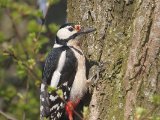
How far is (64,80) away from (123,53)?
60cm

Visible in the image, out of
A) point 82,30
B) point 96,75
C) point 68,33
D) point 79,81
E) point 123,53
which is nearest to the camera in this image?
point 123,53

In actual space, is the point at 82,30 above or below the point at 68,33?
above

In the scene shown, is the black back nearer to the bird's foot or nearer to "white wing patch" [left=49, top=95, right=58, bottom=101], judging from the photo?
"white wing patch" [left=49, top=95, right=58, bottom=101]

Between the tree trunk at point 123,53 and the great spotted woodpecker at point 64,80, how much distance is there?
5.9 inches

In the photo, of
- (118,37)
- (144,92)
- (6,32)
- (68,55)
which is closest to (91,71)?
(68,55)

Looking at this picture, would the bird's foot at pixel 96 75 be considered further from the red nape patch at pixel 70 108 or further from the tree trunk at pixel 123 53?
the red nape patch at pixel 70 108

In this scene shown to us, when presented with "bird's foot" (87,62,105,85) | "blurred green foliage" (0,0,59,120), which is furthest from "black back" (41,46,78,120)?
"blurred green foliage" (0,0,59,120)

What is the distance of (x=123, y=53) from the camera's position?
3812mm

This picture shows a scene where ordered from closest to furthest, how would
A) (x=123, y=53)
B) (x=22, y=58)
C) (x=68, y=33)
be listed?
(x=123, y=53)
(x=68, y=33)
(x=22, y=58)

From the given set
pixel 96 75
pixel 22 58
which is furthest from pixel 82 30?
pixel 22 58

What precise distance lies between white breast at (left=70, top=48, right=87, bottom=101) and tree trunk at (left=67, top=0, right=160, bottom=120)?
9 cm

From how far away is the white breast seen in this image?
4.19 metres

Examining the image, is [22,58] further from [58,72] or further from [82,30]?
[82,30]

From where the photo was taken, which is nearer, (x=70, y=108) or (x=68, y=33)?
(x=70, y=108)
